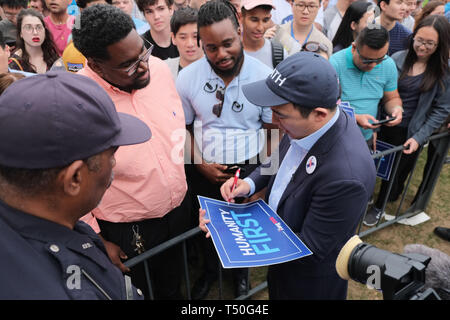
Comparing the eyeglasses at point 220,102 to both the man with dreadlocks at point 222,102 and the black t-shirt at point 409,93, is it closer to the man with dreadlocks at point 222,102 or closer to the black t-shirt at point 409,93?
the man with dreadlocks at point 222,102

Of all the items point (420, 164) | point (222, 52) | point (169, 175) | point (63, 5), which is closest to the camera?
point (169, 175)

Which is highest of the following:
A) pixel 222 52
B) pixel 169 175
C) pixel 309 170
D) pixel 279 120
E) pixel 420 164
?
pixel 222 52

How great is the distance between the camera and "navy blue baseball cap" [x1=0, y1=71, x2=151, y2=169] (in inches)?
41.8

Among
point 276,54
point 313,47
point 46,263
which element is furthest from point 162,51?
point 46,263

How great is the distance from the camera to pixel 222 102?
2.81 m

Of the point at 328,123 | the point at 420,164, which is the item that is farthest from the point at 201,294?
the point at 420,164

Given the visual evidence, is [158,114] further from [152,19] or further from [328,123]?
[152,19]

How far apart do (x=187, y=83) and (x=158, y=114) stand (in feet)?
2.07

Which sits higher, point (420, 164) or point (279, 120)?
point (279, 120)

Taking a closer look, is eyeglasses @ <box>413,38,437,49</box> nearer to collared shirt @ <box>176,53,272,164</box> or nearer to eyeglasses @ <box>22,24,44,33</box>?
collared shirt @ <box>176,53,272,164</box>

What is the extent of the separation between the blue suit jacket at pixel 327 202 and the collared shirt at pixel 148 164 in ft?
2.69

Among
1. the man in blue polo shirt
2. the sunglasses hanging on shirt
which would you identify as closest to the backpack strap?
the man in blue polo shirt

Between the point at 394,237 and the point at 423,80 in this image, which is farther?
the point at 394,237

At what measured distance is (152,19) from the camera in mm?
4039
